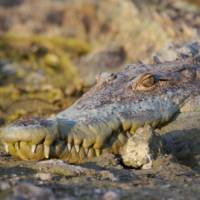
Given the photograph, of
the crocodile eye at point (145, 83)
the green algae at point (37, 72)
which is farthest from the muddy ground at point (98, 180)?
the green algae at point (37, 72)

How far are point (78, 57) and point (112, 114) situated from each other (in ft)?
25.6

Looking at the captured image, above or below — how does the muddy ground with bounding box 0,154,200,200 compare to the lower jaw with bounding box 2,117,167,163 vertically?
below

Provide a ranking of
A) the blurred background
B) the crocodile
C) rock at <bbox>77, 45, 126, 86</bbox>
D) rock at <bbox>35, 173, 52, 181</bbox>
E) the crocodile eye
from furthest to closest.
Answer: rock at <bbox>77, 45, 126, 86</bbox> → the blurred background → the crocodile eye → the crocodile → rock at <bbox>35, 173, 52, 181</bbox>

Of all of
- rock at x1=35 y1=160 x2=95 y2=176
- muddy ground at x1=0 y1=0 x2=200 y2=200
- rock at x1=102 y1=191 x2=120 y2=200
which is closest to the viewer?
rock at x1=102 y1=191 x2=120 y2=200

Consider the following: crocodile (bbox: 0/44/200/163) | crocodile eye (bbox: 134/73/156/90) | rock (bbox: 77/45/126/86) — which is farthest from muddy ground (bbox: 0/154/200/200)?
rock (bbox: 77/45/126/86)

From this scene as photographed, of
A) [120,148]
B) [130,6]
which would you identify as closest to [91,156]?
[120,148]

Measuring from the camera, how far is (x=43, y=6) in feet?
51.0

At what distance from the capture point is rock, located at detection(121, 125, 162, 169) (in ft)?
18.3

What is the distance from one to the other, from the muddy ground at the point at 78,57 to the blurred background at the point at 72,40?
2cm

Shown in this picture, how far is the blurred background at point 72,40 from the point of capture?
11.2 meters

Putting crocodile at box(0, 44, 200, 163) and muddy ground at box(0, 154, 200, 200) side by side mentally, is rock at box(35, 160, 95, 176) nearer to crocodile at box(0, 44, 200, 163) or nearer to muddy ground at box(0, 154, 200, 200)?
muddy ground at box(0, 154, 200, 200)

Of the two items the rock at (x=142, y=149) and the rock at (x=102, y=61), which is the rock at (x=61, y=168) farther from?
the rock at (x=102, y=61)

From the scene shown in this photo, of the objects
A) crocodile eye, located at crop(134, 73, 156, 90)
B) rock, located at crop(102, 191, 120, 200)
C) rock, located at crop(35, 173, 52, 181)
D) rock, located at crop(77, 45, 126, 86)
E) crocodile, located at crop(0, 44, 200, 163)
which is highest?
rock, located at crop(77, 45, 126, 86)

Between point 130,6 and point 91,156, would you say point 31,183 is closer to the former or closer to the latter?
point 91,156
